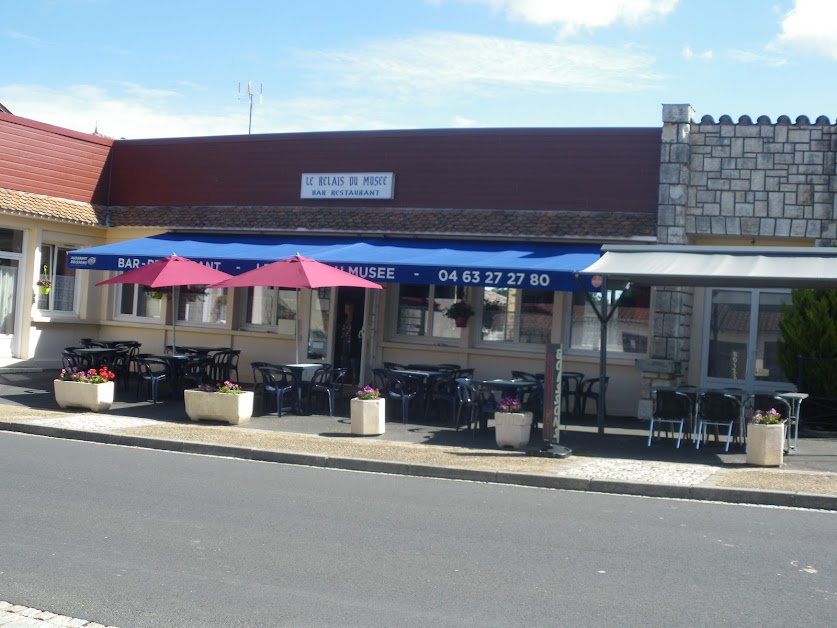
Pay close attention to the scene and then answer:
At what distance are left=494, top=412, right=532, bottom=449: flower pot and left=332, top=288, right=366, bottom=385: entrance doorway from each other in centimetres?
647

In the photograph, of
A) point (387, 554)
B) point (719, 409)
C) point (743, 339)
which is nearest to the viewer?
point (387, 554)

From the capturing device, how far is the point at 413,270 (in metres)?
14.5

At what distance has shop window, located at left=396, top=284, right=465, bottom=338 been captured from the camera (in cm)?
1728

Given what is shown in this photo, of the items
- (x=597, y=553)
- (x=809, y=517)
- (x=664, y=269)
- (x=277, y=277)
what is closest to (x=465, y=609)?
(x=597, y=553)

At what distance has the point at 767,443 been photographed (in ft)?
35.6

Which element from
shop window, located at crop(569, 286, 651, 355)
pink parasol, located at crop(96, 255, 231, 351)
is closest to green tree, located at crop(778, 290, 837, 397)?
shop window, located at crop(569, 286, 651, 355)

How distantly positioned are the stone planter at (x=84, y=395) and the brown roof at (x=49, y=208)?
493cm

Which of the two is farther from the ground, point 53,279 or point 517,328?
point 53,279

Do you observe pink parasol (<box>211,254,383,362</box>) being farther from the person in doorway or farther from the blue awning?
the person in doorway

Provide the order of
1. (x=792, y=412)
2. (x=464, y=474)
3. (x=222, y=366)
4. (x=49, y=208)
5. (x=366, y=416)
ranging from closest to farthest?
(x=464, y=474)
(x=792, y=412)
(x=366, y=416)
(x=222, y=366)
(x=49, y=208)

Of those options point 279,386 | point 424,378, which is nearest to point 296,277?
point 279,386

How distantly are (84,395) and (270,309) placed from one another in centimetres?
535

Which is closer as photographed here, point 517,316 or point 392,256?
point 392,256

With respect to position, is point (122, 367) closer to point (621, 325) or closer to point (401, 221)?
point (401, 221)
